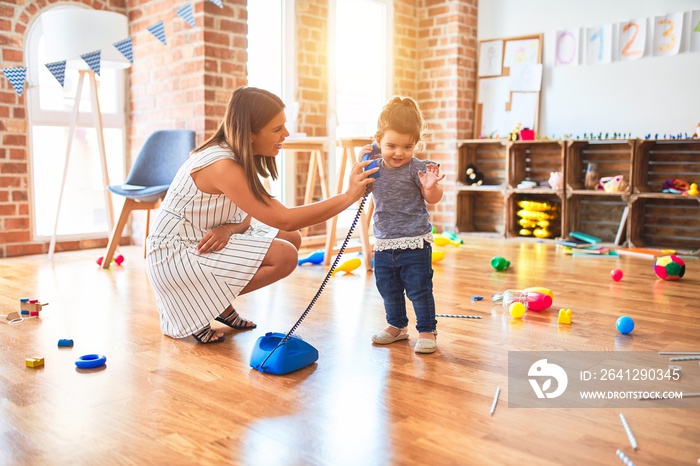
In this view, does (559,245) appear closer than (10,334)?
No

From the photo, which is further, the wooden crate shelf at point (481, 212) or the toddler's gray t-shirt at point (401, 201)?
the wooden crate shelf at point (481, 212)

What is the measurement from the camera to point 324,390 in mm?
1862

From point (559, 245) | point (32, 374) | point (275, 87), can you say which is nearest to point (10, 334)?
point (32, 374)

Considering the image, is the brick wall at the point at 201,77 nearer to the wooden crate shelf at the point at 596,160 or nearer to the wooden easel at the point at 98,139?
the wooden easel at the point at 98,139

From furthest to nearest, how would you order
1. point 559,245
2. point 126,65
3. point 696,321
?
point 559,245 < point 126,65 < point 696,321

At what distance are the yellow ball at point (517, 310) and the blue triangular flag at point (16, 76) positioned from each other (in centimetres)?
312

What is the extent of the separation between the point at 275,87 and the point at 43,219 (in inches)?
75.6

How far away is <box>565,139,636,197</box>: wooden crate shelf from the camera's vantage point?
527 cm

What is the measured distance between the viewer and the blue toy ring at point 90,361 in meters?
2.04

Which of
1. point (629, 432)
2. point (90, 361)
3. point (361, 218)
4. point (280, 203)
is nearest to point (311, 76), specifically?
point (361, 218)

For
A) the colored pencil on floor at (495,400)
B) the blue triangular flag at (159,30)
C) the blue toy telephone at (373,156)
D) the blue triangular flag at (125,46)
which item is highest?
the blue triangular flag at (159,30)

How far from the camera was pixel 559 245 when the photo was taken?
5145 mm

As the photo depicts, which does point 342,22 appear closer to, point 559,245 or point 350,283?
point 559,245

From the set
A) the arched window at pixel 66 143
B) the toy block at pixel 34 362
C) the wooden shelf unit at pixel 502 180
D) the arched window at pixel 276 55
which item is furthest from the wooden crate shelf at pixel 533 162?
the toy block at pixel 34 362
